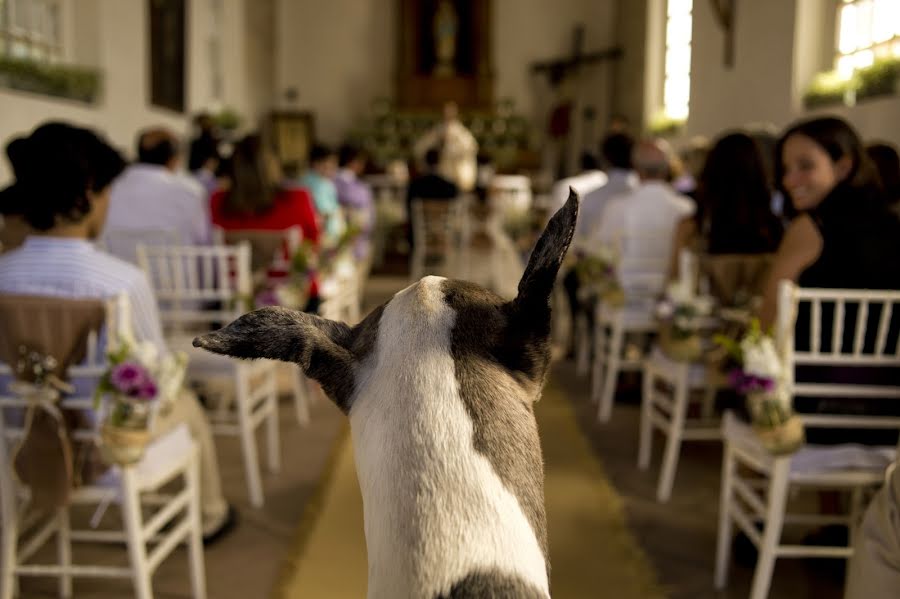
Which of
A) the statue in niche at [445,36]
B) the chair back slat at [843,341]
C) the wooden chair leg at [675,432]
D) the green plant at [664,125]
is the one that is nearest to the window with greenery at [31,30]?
the wooden chair leg at [675,432]

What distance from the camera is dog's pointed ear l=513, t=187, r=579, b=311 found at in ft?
2.36

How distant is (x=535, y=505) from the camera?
0.76m

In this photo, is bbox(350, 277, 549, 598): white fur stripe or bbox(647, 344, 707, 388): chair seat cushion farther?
bbox(647, 344, 707, 388): chair seat cushion

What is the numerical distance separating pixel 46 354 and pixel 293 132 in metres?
12.7

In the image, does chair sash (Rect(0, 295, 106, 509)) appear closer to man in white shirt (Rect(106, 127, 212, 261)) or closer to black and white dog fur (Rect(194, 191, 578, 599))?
black and white dog fur (Rect(194, 191, 578, 599))

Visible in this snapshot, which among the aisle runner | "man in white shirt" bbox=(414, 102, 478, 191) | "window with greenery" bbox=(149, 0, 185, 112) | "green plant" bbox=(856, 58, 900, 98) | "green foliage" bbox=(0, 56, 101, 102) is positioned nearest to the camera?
the aisle runner

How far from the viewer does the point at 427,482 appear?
70 cm

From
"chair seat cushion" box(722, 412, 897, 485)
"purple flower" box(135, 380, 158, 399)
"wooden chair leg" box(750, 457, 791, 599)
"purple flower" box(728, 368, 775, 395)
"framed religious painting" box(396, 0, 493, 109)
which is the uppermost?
"framed religious painting" box(396, 0, 493, 109)

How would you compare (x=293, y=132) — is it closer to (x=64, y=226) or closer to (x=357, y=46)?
(x=357, y=46)

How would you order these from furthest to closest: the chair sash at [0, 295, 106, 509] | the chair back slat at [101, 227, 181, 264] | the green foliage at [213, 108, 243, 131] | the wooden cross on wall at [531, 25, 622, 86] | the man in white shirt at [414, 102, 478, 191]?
the wooden cross on wall at [531, 25, 622, 86], the man in white shirt at [414, 102, 478, 191], the green foliage at [213, 108, 243, 131], the chair back slat at [101, 227, 181, 264], the chair sash at [0, 295, 106, 509]

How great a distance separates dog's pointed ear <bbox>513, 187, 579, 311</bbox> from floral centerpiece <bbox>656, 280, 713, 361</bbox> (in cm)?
235

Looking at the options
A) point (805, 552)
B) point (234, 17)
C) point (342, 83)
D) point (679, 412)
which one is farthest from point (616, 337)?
point (342, 83)

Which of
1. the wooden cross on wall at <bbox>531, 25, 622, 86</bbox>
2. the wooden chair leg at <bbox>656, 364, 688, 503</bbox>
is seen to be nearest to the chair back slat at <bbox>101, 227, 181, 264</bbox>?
the wooden chair leg at <bbox>656, 364, 688, 503</bbox>

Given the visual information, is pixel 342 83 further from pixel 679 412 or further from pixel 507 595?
pixel 507 595
